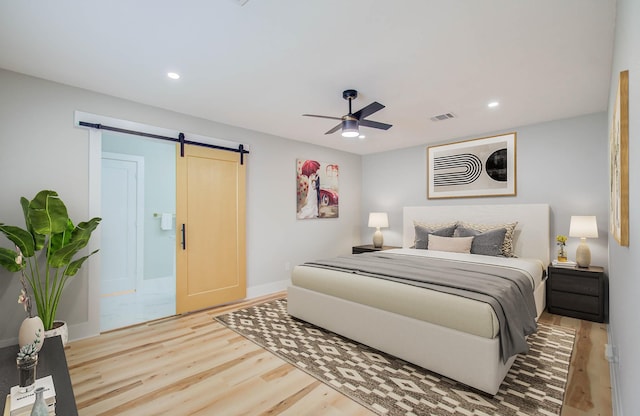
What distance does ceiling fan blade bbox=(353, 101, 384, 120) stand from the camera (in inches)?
110

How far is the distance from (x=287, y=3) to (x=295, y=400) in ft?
8.44

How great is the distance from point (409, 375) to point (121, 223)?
4829 mm

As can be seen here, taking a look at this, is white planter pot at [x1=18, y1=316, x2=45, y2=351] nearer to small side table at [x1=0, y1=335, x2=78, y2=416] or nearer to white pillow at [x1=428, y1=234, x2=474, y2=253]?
small side table at [x1=0, y1=335, x2=78, y2=416]

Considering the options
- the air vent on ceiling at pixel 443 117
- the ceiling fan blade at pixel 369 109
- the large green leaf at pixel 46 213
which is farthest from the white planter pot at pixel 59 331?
the air vent on ceiling at pixel 443 117

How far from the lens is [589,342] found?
2.96 metres

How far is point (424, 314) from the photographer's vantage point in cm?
243

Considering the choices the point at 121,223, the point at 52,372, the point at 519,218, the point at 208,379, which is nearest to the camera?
the point at 52,372

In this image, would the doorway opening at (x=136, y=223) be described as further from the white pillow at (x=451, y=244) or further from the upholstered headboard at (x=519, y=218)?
the upholstered headboard at (x=519, y=218)

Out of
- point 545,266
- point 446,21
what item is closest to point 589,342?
point 545,266

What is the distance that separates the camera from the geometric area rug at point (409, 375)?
201 centimetres

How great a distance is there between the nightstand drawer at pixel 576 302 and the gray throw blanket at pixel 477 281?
3.48ft

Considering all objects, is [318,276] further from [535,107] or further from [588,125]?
[588,125]

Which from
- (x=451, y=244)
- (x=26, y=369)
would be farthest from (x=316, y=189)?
(x=26, y=369)

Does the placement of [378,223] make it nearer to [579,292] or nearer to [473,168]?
[473,168]
